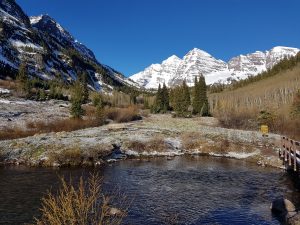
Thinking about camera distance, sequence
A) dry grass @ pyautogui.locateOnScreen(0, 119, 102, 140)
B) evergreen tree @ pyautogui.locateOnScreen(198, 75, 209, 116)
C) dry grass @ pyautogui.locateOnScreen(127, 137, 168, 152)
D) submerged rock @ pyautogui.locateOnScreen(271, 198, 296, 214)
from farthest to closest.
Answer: evergreen tree @ pyautogui.locateOnScreen(198, 75, 209, 116) → dry grass @ pyautogui.locateOnScreen(0, 119, 102, 140) → dry grass @ pyautogui.locateOnScreen(127, 137, 168, 152) → submerged rock @ pyautogui.locateOnScreen(271, 198, 296, 214)

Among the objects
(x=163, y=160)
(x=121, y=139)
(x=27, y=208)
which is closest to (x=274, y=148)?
(x=163, y=160)

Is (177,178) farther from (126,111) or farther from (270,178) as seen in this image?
(126,111)

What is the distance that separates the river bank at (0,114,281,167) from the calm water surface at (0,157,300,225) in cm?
345

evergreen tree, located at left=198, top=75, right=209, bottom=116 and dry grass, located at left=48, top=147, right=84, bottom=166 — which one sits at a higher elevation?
evergreen tree, located at left=198, top=75, right=209, bottom=116

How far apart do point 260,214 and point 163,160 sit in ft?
83.7

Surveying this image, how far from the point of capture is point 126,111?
358 ft

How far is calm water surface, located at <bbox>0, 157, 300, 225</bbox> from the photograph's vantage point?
80.3 feet

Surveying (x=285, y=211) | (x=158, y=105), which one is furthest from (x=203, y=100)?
(x=285, y=211)

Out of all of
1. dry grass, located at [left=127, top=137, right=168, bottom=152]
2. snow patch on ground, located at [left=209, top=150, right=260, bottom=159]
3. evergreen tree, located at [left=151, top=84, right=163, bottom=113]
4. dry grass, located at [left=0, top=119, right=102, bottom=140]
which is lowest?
snow patch on ground, located at [left=209, top=150, right=260, bottom=159]

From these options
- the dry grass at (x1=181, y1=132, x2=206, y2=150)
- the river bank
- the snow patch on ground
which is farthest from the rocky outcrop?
the dry grass at (x1=181, y1=132, x2=206, y2=150)

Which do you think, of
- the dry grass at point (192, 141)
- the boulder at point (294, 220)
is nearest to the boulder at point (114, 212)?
the boulder at point (294, 220)

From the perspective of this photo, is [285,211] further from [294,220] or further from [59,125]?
[59,125]

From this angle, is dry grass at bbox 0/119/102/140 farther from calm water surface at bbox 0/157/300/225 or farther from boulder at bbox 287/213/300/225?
boulder at bbox 287/213/300/225

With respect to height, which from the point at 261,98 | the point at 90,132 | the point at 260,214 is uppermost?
the point at 261,98
